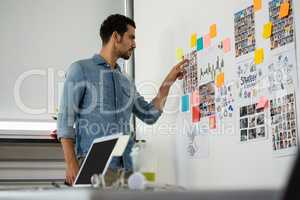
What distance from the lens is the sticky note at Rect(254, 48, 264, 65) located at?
6.84 feet

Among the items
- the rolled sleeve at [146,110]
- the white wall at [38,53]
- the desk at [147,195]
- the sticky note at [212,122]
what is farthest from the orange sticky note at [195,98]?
the desk at [147,195]

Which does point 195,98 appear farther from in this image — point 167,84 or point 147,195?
point 147,195

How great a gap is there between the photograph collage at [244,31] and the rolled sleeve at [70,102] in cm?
79

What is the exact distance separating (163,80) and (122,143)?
1.38 m

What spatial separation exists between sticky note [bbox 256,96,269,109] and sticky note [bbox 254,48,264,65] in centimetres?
15

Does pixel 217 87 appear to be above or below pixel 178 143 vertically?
above

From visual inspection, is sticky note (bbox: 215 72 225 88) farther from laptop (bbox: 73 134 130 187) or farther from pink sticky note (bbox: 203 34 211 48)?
laptop (bbox: 73 134 130 187)

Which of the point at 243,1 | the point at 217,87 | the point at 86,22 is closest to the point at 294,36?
the point at 243,1

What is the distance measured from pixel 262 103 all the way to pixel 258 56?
0.19 metres

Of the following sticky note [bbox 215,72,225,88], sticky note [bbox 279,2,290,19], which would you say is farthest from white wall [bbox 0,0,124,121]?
sticky note [bbox 279,2,290,19]

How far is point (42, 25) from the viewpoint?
347cm

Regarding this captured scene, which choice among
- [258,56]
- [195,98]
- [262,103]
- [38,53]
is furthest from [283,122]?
[38,53]

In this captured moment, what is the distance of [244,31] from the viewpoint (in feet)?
7.29

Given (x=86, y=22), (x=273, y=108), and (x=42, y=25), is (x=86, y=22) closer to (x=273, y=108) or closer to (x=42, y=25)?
(x=42, y=25)
